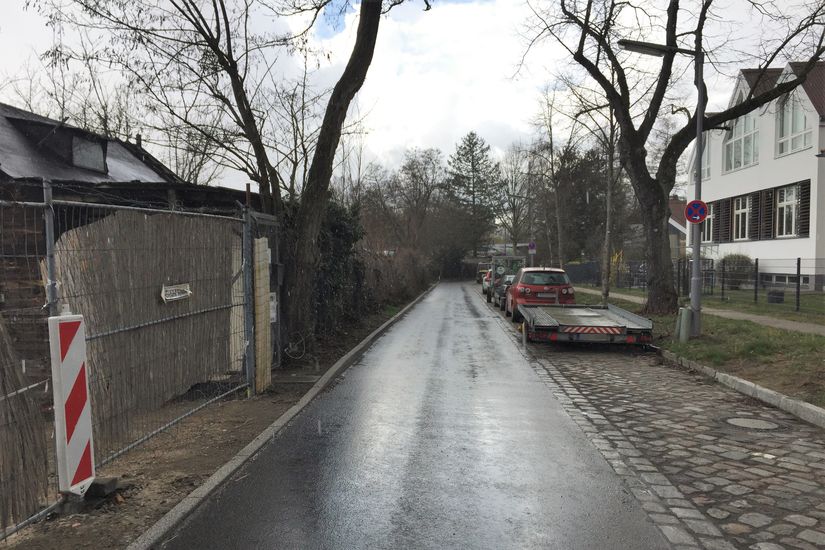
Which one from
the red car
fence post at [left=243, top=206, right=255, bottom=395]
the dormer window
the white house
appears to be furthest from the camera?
the white house

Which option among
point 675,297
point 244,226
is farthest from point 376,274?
point 244,226

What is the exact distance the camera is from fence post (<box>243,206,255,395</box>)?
749 centimetres

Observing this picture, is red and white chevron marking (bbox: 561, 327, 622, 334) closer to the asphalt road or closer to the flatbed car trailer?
the flatbed car trailer

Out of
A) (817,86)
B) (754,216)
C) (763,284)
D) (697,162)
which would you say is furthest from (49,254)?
(754,216)

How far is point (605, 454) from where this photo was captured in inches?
218

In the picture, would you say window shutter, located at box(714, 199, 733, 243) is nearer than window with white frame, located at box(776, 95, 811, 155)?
No

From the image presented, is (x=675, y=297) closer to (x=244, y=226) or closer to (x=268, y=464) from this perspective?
(x=244, y=226)

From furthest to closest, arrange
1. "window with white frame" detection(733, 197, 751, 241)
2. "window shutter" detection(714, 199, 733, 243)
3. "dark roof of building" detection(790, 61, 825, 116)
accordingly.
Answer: "window shutter" detection(714, 199, 733, 243)
"window with white frame" detection(733, 197, 751, 241)
"dark roof of building" detection(790, 61, 825, 116)

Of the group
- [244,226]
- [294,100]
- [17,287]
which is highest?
[294,100]

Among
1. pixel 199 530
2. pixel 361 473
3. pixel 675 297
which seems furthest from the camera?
pixel 675 297

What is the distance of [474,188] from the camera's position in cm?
7438

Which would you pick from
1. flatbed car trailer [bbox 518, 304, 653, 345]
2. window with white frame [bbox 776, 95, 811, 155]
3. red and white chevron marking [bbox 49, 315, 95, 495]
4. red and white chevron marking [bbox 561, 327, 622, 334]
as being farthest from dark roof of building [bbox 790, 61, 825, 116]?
red and white chevron marking [bbox 49, 315, 95, 495]

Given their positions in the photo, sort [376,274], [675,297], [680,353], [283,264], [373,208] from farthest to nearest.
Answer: [373,208] → [376,274] → [675,297] → [680,353] → [283,264]

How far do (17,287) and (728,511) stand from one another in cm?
604
